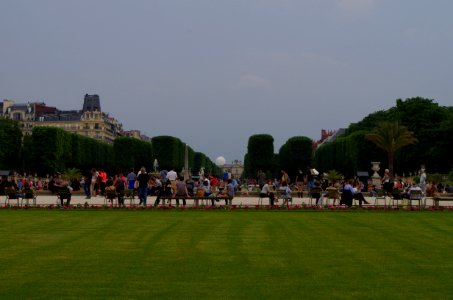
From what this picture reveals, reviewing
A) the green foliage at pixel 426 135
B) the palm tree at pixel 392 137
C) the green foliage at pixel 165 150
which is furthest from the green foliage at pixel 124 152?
the palm tree at pixel 392 137

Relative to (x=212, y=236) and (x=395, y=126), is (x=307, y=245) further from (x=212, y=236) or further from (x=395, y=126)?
(x=395, y=126)

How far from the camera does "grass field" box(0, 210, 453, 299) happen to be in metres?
8.76

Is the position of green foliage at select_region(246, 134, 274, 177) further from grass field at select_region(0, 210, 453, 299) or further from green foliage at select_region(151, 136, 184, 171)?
grass field at select_region(0, 210, 453, 299)

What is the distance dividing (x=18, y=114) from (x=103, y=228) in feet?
485

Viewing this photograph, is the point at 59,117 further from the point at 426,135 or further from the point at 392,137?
the point at 392,137

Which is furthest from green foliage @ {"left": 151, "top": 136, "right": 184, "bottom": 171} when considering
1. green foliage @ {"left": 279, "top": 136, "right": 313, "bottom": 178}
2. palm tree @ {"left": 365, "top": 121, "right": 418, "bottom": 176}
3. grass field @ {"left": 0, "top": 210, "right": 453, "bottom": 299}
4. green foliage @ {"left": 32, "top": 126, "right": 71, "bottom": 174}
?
grass field @ {"left": 0, "top": 210, "right": 453, "bottom": 299}

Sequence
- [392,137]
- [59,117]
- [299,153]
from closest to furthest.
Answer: [392,137] < [299,153] < [59,117]

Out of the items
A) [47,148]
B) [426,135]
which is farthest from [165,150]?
[426,135]

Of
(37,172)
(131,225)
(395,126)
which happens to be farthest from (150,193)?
(37,172)

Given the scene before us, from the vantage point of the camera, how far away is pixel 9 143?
100125 mm

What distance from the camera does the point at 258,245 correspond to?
44.0ft

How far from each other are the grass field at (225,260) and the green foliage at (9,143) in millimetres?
83744

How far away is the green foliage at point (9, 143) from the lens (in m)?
98.6

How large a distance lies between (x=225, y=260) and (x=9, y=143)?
94121 mm
